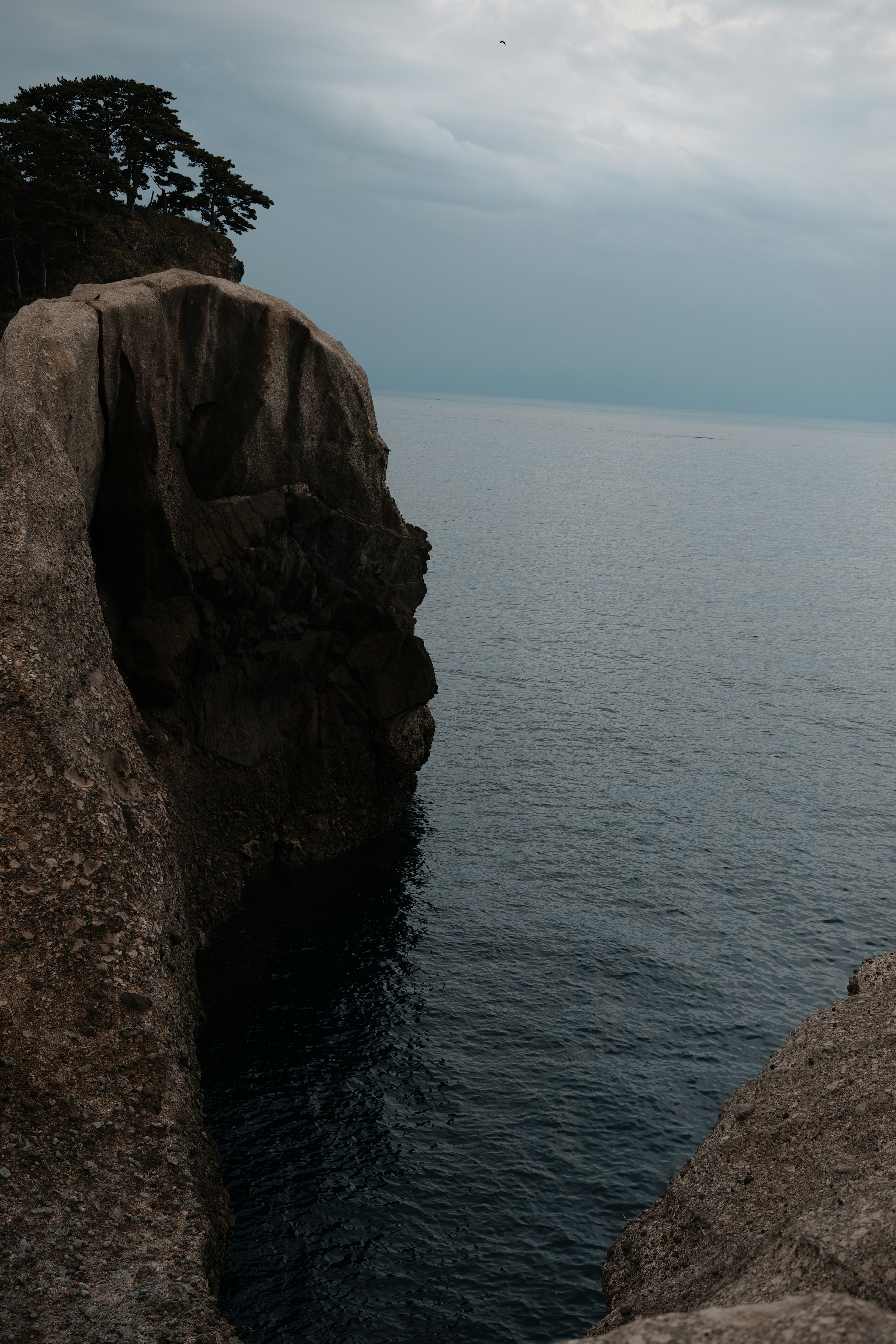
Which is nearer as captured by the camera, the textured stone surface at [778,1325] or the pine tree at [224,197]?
the textured stone surface at [778,1325]

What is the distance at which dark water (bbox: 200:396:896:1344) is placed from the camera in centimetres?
2564

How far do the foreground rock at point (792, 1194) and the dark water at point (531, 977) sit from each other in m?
3.54

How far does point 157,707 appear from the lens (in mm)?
38438

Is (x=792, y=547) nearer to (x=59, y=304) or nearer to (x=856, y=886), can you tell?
(x=856, y=886)

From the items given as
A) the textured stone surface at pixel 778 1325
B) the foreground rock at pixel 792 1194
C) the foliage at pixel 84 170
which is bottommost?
the foreground rock at pixel 792 1194

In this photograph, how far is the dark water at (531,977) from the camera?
25.6 metres

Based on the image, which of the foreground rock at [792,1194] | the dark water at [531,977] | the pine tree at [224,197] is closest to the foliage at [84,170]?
the pine tree at [224,197]

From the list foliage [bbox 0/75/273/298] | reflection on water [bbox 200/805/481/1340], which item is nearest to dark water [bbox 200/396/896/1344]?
reflection on water [bbox 200/805/481/1340]

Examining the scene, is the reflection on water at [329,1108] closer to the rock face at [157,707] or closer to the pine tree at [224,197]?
the rock face at [157,707]

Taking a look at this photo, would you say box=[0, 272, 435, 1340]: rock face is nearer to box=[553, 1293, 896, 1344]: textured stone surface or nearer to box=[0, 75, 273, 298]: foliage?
box=[553, 1293, 896, 1344]: textured stone surface

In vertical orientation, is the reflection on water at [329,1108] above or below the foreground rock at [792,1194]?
below

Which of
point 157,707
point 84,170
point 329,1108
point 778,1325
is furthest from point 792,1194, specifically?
point 84,170

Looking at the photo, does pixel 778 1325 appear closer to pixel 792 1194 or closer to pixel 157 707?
pixel 792 1194

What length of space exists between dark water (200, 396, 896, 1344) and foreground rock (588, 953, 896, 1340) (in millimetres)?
3539
